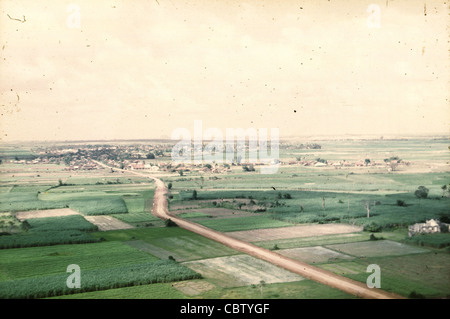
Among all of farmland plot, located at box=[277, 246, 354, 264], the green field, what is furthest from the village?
farmland plot, located at box=[277, 246, 354, 264]

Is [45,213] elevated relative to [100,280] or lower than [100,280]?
elevated

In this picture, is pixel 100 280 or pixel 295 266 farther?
pixel 295 266

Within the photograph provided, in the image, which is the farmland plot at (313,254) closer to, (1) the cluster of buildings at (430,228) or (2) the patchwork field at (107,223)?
(1) the cluster of buildings at (430,228)

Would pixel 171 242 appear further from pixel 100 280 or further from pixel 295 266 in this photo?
pixel 295 266

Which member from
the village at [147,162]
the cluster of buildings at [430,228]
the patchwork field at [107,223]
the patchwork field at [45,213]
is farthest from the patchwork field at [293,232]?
the village at [147,162]

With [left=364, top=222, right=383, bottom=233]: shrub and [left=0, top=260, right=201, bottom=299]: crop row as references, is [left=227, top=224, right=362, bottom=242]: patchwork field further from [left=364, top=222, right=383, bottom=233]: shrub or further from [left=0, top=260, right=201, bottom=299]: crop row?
[left=0, top=260, right=201, bottom=299]: crop row

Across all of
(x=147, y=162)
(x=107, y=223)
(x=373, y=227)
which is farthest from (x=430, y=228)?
(x=147, y=162)
